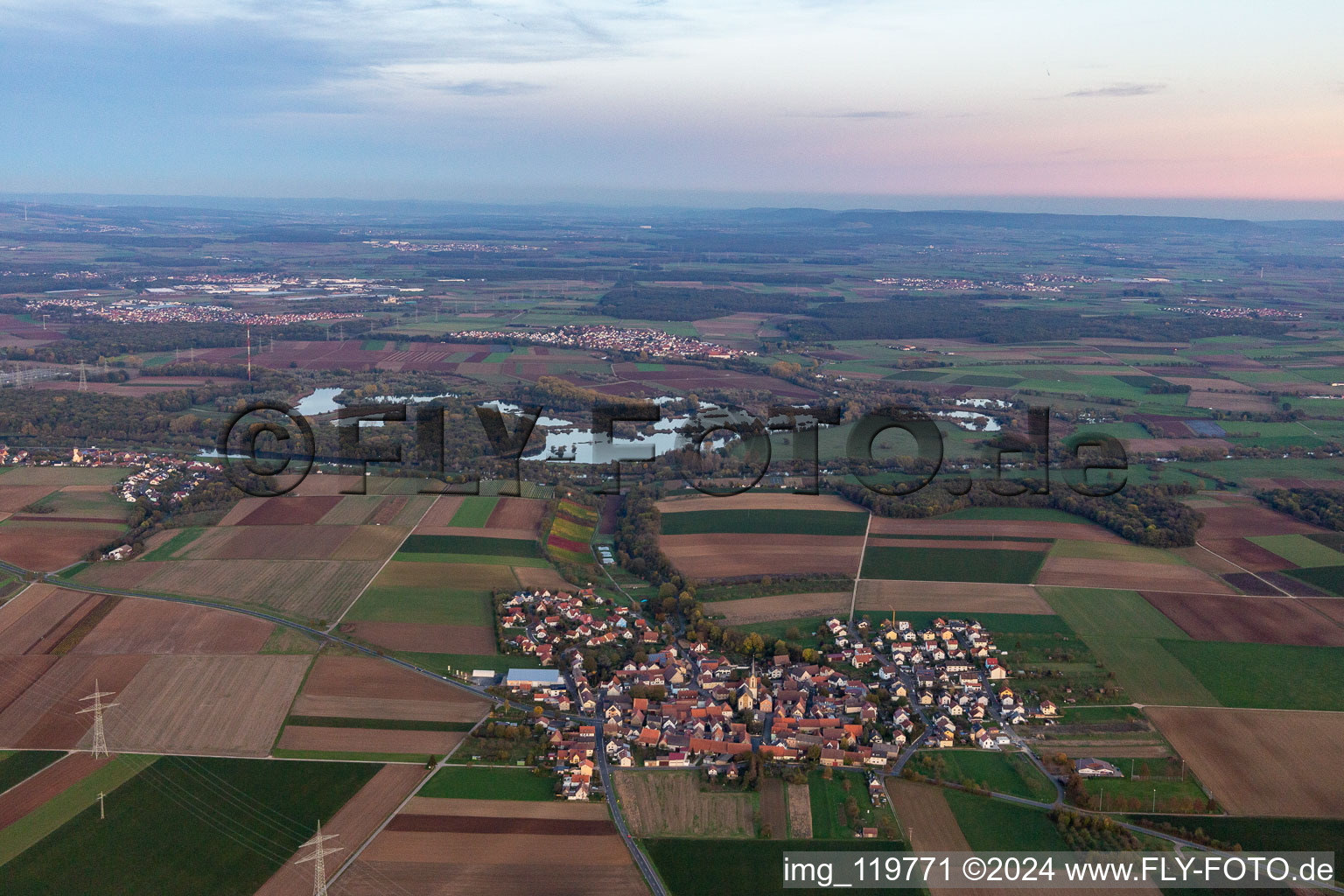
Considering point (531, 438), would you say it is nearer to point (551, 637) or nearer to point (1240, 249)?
point (551, 637)

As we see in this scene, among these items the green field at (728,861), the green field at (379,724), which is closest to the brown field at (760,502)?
the green field at (379,724)

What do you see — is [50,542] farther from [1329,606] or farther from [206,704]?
[1329,606]

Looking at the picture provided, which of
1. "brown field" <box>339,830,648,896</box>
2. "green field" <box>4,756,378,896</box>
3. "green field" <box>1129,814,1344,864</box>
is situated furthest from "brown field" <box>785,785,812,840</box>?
"green field" <box>4,756,378,896</box>

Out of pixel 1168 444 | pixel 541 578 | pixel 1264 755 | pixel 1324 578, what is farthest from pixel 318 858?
pixel 1168 444

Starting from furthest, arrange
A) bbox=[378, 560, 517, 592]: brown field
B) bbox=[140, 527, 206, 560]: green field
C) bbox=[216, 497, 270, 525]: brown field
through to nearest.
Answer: bbox=[216, 497, 270, 525]: brown field → bbox=[140, 527, 206, 560]: green field → bbox=[378, 560, 517, 592]: brown field

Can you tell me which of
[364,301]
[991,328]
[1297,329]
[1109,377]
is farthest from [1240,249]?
[364,301]

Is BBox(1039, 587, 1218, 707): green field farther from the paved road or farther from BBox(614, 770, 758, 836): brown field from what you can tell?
the paved road

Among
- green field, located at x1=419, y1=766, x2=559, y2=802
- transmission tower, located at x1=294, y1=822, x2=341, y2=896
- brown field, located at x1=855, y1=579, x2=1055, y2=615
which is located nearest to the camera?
transmission tower, located at x1=294, y1=822, x2=341, y2=896
